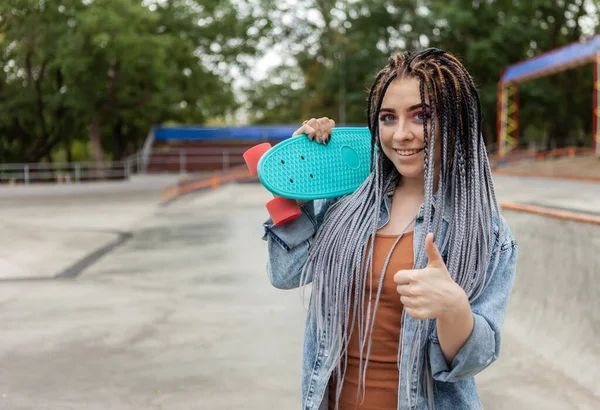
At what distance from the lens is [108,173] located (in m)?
31.5

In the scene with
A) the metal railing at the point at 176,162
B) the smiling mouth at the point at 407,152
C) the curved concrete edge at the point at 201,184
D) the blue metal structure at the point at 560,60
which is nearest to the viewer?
the smiling mouth at the point at 407,152

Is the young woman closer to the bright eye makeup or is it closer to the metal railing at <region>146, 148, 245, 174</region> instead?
the bright eye makeup

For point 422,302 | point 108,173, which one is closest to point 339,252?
point 422,302

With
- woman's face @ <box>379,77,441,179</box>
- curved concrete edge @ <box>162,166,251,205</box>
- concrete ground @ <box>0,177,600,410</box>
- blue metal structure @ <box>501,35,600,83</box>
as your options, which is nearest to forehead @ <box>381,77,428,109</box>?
woman's face @ <box>379,77,441,179</box>

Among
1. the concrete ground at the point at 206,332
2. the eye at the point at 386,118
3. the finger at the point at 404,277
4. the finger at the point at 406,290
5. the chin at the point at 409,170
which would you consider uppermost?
the eye at the point at 386,118

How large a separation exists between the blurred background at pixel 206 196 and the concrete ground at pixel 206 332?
0.02 metres

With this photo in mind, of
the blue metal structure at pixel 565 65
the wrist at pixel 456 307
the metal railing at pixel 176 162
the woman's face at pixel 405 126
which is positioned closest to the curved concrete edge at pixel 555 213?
the woman's face at pixel 405 126

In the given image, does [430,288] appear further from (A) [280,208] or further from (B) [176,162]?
(B) [176,162]

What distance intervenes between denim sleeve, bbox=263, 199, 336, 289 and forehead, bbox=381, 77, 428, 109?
0.38 metres

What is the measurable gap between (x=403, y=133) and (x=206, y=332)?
4.12 metres

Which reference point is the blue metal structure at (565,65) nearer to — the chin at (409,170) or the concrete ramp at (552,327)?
the concrete ramp at (552,327)

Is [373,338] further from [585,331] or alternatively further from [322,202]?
[585,331]

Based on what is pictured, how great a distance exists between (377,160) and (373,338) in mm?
483

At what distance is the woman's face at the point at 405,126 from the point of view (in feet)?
5.66
